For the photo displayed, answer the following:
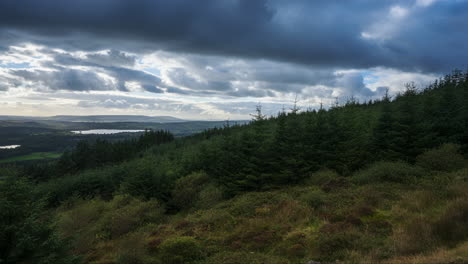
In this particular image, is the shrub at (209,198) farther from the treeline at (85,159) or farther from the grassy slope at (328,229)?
the treeline at (85,159)

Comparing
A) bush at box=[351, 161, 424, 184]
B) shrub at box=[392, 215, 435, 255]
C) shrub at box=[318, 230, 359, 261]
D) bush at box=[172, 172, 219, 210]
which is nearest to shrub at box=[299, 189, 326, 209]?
bush at box=[351, 161, 424, 184]

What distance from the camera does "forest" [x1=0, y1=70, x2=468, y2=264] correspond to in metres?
11.2

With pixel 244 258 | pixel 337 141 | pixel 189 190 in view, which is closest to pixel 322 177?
pixel 337 141

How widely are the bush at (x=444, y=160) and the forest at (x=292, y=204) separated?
8cm

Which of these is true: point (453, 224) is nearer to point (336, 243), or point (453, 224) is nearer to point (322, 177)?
point (336, 243)

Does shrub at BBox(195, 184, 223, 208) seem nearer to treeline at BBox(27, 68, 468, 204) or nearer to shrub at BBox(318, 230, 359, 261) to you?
treeline at BBox(27, 68, 468, 204)

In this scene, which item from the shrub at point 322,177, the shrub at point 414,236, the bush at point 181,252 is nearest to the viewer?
the shrub at point 414,236

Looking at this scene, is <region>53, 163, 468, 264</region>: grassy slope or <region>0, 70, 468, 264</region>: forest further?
<region>0, 70, 468, 264</region>: forest

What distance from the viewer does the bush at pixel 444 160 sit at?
20.1m

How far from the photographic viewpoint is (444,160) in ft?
66.8

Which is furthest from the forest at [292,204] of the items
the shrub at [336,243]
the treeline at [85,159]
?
the treeline at [85,159]

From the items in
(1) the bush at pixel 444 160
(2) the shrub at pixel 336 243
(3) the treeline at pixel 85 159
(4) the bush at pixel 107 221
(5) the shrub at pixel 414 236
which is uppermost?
Result: (1) the bush at pixel 444 160

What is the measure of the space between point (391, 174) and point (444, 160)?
447 centimetres

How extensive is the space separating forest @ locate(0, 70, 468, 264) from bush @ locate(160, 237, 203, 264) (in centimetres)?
5
